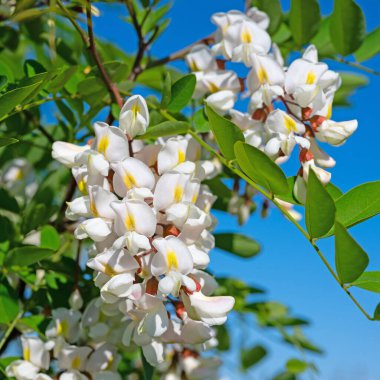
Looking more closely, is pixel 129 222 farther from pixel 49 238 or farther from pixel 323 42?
pixel 323 42

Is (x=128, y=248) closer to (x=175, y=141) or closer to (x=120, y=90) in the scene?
(x=175, y=141)

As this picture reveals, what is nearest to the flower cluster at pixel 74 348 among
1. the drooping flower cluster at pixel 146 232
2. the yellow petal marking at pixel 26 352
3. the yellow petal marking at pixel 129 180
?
the yellow petal marking at pixel 26 352

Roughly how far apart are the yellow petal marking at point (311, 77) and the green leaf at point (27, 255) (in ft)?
1.22

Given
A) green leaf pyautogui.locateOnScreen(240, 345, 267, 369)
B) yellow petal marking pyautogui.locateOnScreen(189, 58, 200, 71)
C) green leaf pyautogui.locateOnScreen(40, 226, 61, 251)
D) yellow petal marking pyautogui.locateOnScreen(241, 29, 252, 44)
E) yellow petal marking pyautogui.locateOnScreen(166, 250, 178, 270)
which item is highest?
yellow petal marking pyautogui.locateOnScreen(241, 29, 252, 44)

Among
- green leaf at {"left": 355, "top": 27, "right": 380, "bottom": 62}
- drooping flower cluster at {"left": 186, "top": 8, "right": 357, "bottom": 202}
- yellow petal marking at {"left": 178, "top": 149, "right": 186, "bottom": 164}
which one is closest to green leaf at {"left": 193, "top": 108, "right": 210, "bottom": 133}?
drooping flower cluster at {"left": 186, "top": 8, "right": 357, "bottom": 202}

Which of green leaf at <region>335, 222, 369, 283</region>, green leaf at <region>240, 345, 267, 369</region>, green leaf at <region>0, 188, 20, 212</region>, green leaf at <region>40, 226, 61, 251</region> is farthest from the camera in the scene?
green leaf at <region>240, 345, 267, 369</region>

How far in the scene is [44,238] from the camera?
3.13ft

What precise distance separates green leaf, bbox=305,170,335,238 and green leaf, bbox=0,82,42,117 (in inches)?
11.9

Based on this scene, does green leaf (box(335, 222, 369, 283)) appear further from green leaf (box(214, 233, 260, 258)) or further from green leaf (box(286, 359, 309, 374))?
green leaf (box(286, 359, 309, 374))

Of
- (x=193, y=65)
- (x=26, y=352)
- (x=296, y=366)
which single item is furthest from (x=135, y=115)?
(x=296, y=366)

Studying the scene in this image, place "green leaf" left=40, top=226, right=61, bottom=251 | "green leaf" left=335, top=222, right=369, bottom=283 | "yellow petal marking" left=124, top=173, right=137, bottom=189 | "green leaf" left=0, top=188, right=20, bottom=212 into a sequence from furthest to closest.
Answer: "green leaf" left=0, top=188, right=20, bottom=212 → "green leaf" left=40, top=226, right=61, bottom=251 → "yellow petal marking" left=124, top=173, right=137, bottom=189 → "green leaf" left=335, top=222, right=369, bottom=283

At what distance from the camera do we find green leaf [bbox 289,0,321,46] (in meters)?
1.04

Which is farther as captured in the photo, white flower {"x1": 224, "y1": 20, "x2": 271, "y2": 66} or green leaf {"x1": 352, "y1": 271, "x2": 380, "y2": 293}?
white flower {"x1": 224, "y1": 20, "x2": 271, "y2": 66}

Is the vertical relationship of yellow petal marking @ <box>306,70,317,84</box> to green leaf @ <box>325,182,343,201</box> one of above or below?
above
